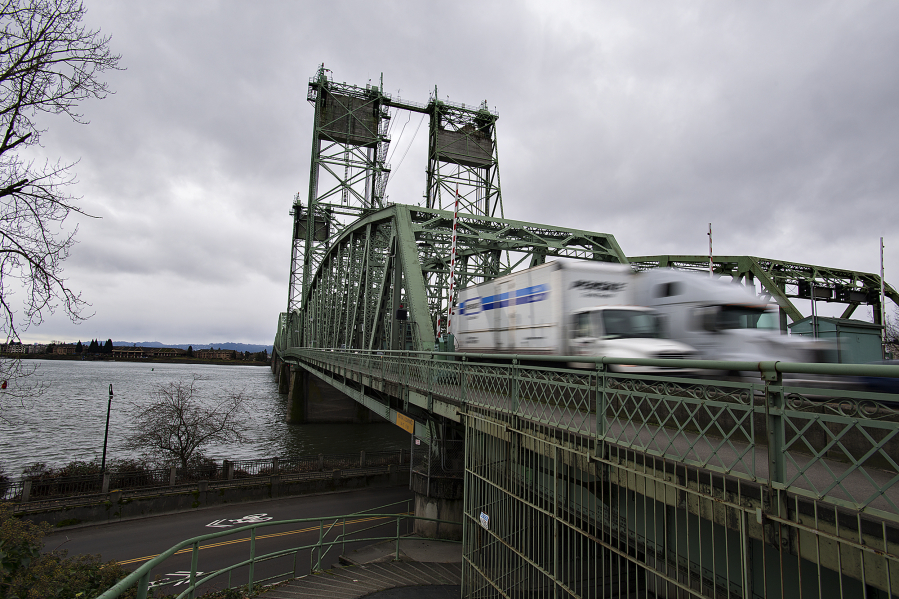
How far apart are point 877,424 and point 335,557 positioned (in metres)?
15.3

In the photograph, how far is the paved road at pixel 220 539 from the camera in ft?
46.8

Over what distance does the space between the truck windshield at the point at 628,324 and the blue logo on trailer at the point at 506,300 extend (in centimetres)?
173


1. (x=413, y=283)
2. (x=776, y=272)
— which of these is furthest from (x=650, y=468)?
(x=776, y=272)

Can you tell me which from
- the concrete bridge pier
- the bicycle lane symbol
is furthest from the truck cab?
the concrete bridge pier

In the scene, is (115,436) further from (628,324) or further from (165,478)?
(628,324)

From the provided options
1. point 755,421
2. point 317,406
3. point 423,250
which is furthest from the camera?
point 317,406

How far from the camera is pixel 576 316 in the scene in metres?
11.0

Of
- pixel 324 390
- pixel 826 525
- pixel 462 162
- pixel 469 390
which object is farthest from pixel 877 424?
pixel 324 390

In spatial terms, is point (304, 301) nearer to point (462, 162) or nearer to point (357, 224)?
point (462, 162)

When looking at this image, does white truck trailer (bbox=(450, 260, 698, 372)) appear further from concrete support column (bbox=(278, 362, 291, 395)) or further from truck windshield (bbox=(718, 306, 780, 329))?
concrete support column (bbox=(278, 362, 291, 395))

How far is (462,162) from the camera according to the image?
144 ft

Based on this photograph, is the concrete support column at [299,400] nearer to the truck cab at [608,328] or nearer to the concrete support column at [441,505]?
the concrete support column at [441,505]

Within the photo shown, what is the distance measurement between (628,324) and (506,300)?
4.18 m

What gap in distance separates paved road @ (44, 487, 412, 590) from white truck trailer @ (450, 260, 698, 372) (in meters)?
8.85
